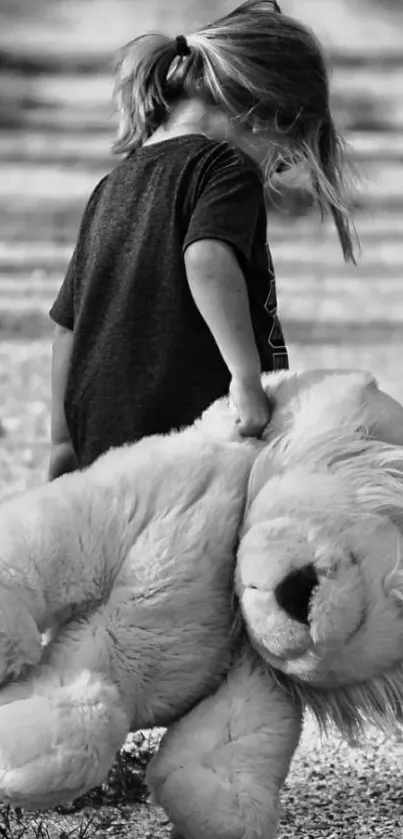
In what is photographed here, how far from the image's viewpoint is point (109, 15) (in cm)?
347

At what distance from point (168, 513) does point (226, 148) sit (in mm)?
494

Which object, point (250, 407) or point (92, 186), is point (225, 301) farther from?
point (92, 186)

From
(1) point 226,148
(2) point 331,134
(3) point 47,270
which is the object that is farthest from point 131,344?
(3) point 47,270

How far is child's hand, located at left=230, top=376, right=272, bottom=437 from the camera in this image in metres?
1.28

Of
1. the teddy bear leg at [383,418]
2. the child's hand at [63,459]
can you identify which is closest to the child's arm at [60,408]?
the child's hand at [63,459]

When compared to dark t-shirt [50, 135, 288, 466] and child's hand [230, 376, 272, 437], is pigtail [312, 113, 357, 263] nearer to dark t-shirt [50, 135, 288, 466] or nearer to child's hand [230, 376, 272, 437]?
dark t-shirt [50, 135, 288, 466]

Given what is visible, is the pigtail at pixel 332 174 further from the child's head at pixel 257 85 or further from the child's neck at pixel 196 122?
the child's neck at pixel 196 122

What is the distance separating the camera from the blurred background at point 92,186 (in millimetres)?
3568

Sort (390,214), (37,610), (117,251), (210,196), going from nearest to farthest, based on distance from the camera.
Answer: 1. (37,610)
2. (210,196)
3. (117,251)
4. (390,214)

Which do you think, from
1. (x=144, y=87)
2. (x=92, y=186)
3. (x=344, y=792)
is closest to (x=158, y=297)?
(x=144, y=87)

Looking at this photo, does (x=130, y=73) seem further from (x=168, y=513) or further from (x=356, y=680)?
(x=356, y=680)

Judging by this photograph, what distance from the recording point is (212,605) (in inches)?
47.6

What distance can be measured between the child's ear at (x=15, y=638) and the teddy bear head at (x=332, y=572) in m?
0.21

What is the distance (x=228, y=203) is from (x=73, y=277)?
0.33m
